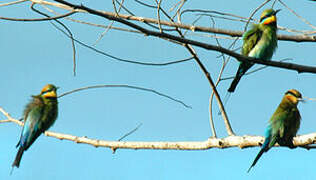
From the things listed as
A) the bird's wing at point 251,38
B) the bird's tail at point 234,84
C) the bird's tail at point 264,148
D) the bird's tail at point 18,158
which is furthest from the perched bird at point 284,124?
the bird's tail at point 18,158

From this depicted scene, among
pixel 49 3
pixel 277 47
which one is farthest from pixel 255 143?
pixel 49 3

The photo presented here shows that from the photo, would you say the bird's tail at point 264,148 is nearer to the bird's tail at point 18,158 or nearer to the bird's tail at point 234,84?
the bird's tail at point 234,84

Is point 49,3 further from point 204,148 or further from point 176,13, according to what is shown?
point 204,148

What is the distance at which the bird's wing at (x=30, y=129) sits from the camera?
4.19 m

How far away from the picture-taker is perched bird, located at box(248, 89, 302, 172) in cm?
333

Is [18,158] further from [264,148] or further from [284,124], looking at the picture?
[284,124]

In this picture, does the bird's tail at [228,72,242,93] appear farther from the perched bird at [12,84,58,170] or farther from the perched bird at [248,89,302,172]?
the perched bird at [12,84,58,170]

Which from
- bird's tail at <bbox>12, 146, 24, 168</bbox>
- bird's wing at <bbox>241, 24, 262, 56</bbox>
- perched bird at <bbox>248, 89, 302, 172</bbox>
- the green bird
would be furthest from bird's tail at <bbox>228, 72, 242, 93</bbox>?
bird's tail at <bbox>12, 146, 24, 168</bbox>

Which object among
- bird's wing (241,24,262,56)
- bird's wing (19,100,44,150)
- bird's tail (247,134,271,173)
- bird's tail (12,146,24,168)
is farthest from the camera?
bird's wing (241,24,262,56)

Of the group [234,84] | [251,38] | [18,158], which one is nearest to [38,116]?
[18,158]

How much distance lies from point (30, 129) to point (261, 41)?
2.24 meters

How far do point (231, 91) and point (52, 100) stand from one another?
1.76 meters

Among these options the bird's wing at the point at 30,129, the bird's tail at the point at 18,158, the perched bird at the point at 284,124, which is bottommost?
the perched bird at the point at 284,124

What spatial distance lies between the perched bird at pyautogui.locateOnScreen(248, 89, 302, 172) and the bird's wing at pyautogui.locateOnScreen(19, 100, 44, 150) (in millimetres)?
2020
